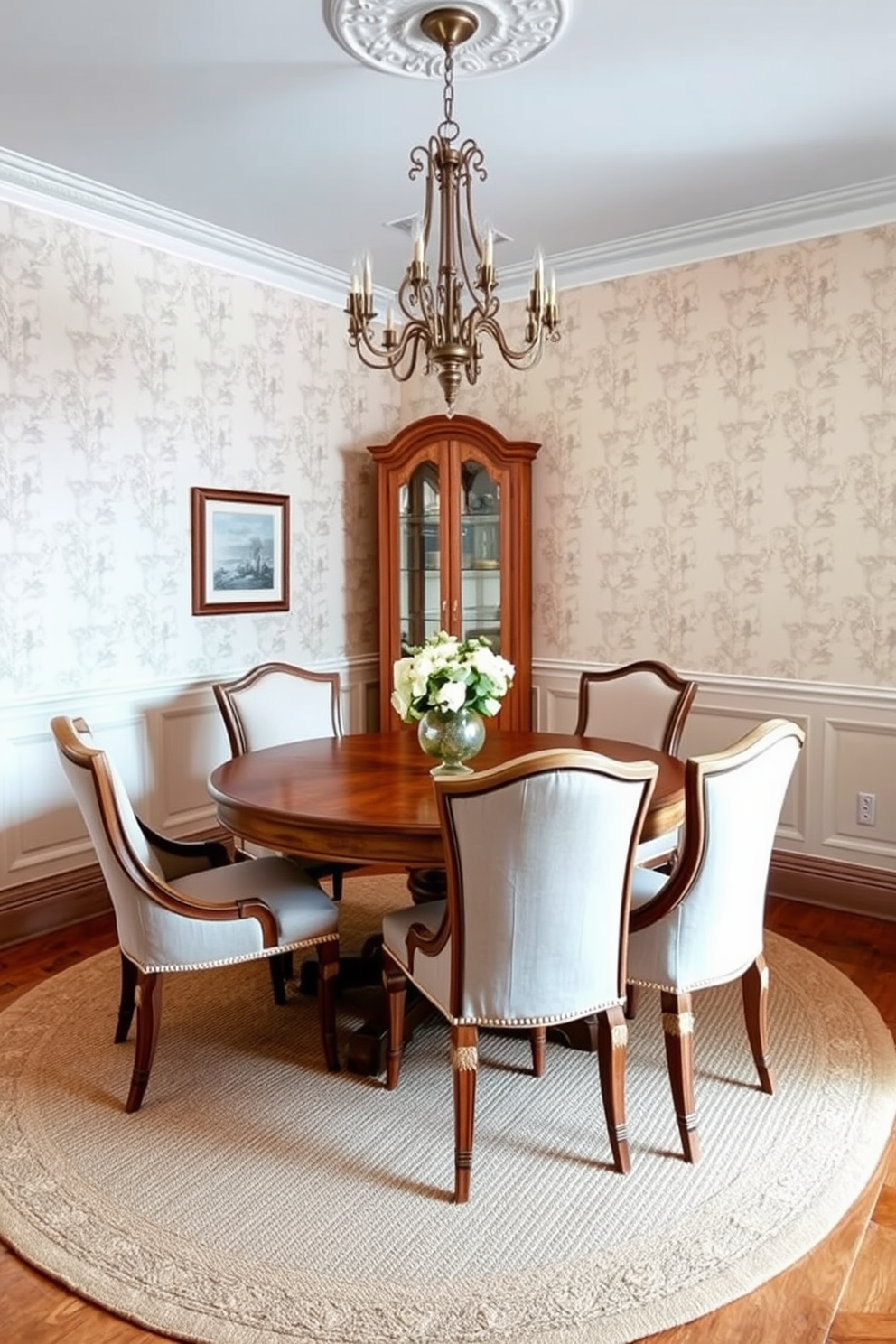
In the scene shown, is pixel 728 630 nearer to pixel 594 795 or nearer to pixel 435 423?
pixel 435 423

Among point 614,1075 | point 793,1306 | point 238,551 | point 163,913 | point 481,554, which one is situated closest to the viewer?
point 793,1306

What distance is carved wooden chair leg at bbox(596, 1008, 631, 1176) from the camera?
6.54 ft

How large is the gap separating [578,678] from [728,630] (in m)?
0.76

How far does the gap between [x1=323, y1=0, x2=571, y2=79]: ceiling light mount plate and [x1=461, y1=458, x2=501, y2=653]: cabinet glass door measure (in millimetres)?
1926

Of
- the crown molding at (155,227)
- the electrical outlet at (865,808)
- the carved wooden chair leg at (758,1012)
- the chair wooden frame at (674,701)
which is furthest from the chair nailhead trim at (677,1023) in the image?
the crown molding at (155,227)

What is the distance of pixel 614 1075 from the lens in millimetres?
1998

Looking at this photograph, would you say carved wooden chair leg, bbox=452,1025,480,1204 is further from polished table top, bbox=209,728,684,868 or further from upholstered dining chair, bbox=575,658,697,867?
upholstered dining chair, bbox=575,658,697,867

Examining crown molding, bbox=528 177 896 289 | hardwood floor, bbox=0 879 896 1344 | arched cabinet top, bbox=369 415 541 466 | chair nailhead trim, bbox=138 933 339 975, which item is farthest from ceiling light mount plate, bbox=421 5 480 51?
hardwood floor, bbox=0 879 896 1344

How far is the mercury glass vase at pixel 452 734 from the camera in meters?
2.51

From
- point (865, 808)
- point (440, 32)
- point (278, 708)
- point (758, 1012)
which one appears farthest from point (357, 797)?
point (865, 808)

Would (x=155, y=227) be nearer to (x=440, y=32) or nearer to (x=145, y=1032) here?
(x=440, y=32)

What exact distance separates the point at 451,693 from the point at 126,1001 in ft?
4.04

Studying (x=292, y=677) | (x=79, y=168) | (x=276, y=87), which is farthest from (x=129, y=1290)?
(x=79, y=168)

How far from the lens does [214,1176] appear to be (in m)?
2.04
